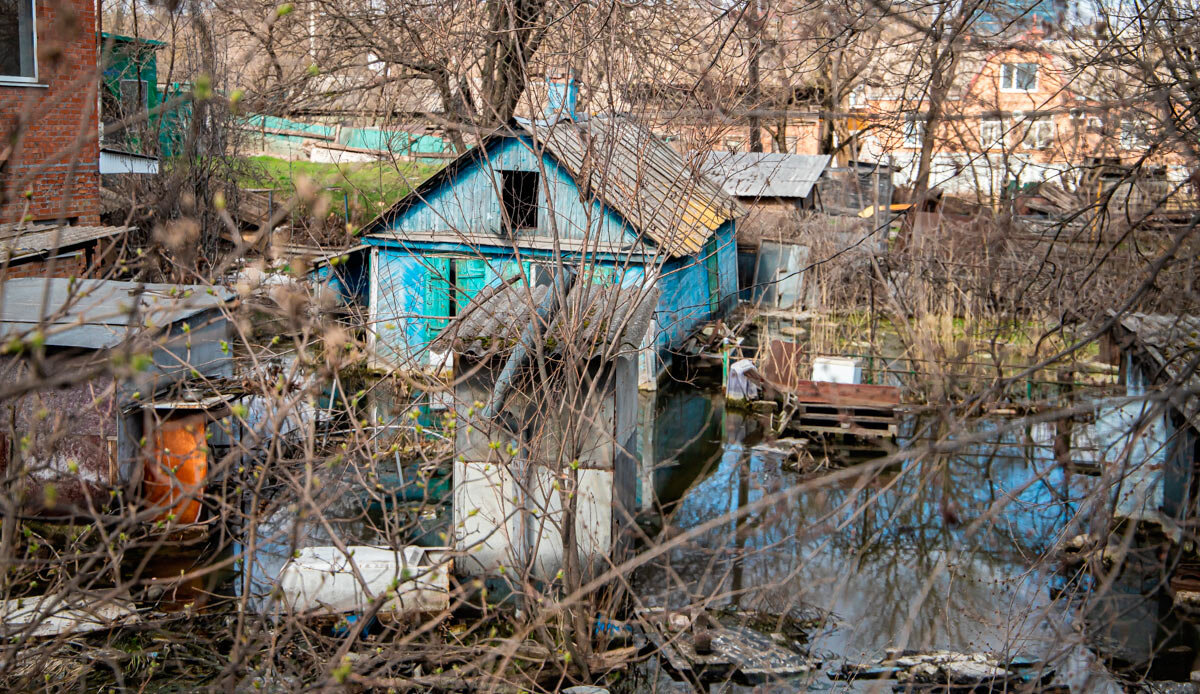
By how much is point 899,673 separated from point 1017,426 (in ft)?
16.5

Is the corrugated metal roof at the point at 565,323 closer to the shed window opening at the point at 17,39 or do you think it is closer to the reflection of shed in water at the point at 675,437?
the reflection of shed in water at the point at 675,437

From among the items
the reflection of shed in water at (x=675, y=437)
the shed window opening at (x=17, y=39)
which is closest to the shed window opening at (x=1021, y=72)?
the reflection of shed in water at (x=675, y=437)

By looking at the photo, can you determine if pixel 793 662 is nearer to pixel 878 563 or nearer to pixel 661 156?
pixel 878 563

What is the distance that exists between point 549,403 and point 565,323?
564 millimetres

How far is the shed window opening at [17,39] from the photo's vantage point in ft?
40.0

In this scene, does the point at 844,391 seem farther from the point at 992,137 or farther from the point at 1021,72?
the point at 992,137

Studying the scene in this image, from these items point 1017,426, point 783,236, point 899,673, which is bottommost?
point 899,673

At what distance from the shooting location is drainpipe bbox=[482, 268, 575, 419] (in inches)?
270

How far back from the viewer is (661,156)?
57.1 ft

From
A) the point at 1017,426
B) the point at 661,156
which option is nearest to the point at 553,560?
the point at 1017,426

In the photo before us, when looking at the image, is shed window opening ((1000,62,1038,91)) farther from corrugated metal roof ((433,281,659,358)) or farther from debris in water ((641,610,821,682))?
debris in water ((641,610,821,682))

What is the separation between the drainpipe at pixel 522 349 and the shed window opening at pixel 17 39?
342 inches

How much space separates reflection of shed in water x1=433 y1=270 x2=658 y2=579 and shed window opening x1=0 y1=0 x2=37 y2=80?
8.10 m

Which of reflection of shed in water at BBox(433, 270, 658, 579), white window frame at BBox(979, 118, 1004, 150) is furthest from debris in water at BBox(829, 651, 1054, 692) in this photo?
white window frame at BBox(979, 118, 1004, 150)
